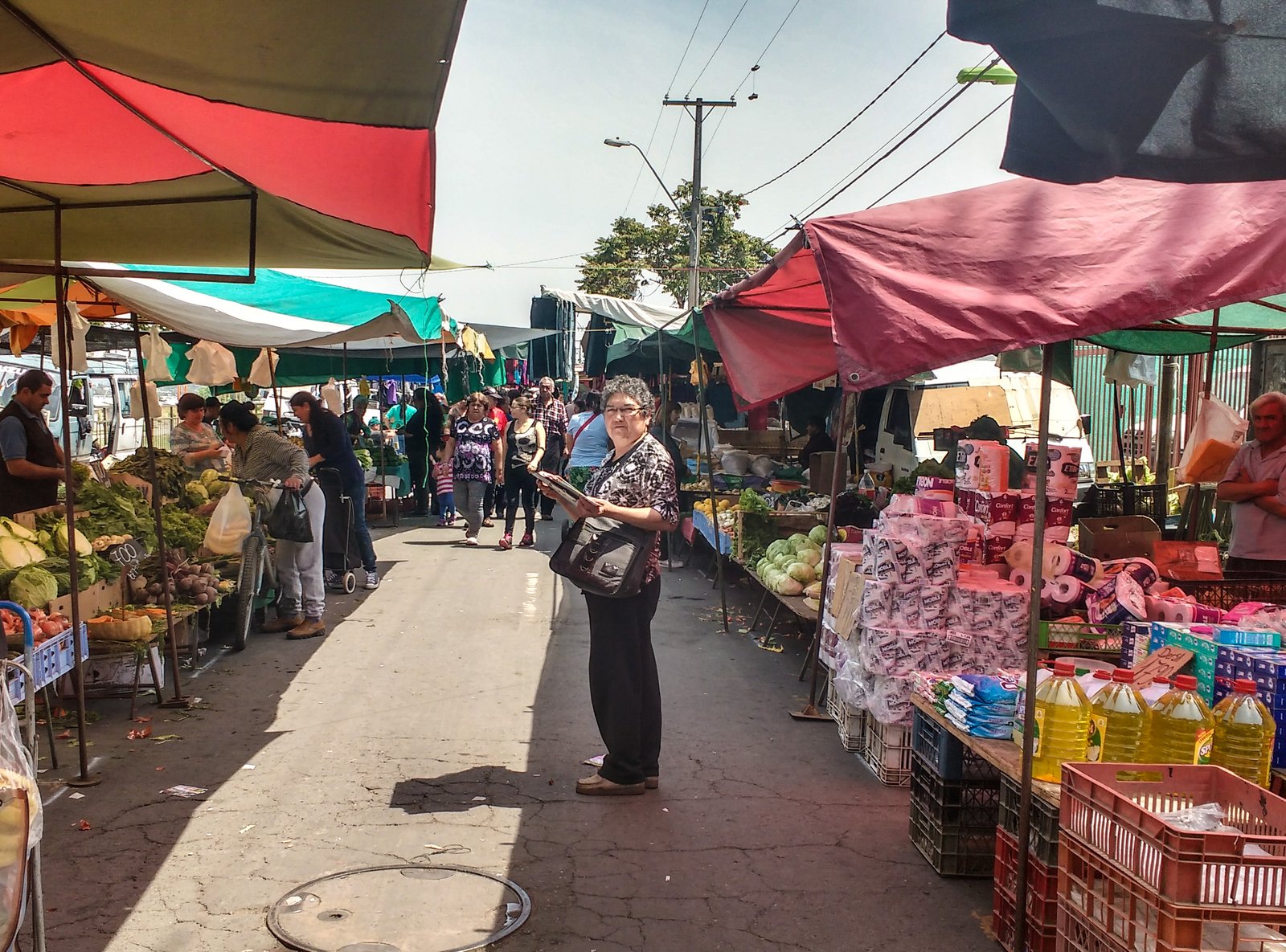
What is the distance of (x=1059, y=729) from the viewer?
13.6 feet

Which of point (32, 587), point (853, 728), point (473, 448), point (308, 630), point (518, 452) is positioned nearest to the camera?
point (32, 587)

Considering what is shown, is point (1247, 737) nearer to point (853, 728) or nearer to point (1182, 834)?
point (1182, 834)

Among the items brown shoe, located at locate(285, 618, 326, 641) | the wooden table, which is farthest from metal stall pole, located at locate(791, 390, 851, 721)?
brown shoe, located at locate(285, 618, 326, 641)

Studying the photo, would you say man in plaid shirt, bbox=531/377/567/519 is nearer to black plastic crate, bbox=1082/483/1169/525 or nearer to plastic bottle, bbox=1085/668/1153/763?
black plastic crate, bbox=1082/483/1169/525

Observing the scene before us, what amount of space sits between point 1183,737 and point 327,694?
5888 millimetres

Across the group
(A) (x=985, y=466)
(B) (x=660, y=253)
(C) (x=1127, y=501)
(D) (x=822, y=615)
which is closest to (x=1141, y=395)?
(C) (x=1127, y=501)

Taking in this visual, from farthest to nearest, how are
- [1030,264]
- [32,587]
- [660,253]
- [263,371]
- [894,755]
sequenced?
1. [660,253]
2. [263,371]
3. [32,587]
4. [894,755]
5. [1030,264]

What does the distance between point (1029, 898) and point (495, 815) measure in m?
2.63

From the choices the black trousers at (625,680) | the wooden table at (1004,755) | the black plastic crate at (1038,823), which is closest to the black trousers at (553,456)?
the black trousers at (625,680)

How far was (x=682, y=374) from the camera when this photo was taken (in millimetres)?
22734

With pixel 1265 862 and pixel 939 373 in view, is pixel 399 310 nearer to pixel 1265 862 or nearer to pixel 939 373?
pixel 939 373

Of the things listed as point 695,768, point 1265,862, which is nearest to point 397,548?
point 695,768

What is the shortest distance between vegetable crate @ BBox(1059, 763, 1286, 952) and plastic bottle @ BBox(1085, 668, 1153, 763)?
0.36 m

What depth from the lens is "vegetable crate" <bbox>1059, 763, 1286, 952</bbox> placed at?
2.86 m
